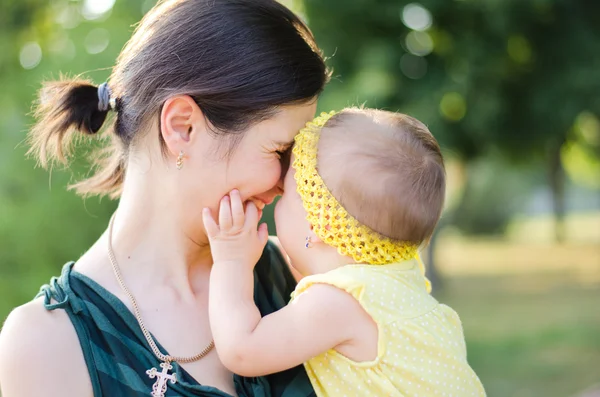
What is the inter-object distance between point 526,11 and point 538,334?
489 cm

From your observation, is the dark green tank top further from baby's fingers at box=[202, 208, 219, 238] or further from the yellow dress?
baby's fingers at box=[202, 208, 219, 238]

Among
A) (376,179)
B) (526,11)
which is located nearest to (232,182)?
(376,179)

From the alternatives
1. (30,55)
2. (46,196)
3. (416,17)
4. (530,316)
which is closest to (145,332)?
(46,196)

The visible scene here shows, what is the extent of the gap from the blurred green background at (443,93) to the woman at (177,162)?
2031 mm

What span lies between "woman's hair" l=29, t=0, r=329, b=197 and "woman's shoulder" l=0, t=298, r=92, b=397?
1.97ft

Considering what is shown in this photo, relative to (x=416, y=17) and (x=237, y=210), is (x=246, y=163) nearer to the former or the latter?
(x=237, y=210)

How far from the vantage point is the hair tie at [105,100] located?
2.24 meters

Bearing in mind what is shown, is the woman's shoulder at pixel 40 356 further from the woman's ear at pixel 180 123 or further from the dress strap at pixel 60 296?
the woman's ear at pixel 180 123

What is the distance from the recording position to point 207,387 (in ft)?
6.36

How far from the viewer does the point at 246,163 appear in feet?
6.85

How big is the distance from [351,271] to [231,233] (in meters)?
0.36

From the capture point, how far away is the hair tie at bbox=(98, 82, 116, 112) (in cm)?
224

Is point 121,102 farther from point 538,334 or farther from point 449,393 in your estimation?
point 538,334

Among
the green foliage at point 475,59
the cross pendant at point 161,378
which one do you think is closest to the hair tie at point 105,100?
the cross pendant at point 161,378
